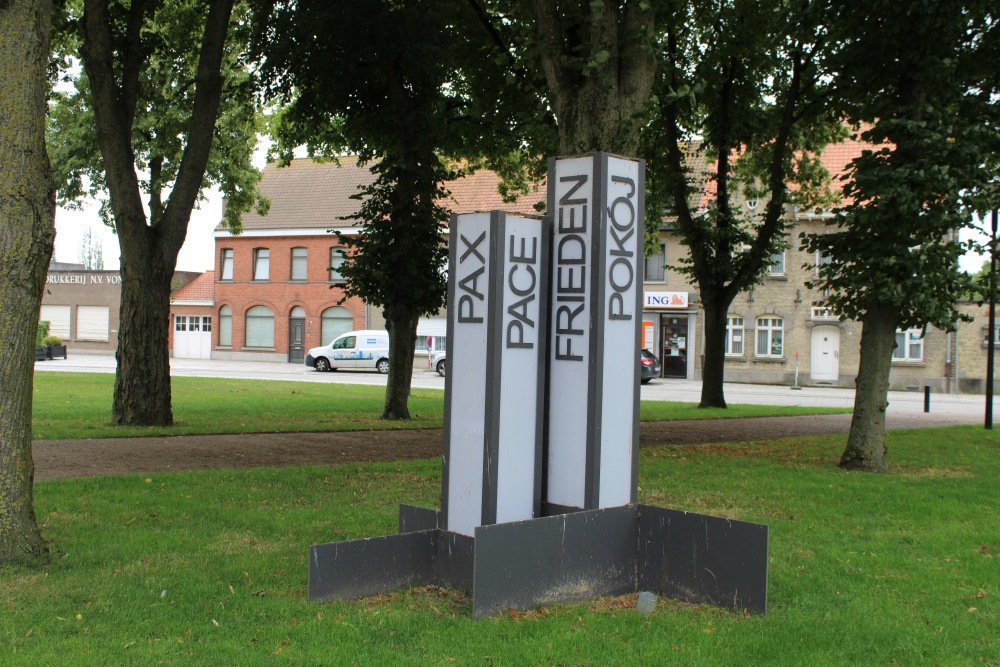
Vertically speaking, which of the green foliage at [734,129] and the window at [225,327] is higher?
the green foliage at [734,129]

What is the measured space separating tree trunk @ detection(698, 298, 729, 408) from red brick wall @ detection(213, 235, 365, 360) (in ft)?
91.0

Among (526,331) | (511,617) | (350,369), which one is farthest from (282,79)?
(350,369)

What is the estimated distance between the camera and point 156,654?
14.6 feet

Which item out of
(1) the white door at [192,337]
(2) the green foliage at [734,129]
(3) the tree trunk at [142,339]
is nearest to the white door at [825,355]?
(2) the green foliage at [734,129]

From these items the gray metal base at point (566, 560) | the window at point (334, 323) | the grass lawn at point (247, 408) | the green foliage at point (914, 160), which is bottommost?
the grass lawn at point (247, 408)

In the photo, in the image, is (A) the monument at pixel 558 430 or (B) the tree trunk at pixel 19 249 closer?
(A) the monument at pixel 558 430

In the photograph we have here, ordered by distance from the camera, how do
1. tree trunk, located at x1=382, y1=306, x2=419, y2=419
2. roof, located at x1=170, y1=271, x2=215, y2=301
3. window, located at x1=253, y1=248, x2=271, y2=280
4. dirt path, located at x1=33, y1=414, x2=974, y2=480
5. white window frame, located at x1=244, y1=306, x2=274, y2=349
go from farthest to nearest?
roof, located at x1=170, y1=271, x2=215, y2=301, window, located at x1=253, y1=248, x2=271, y2=280, white window frame, located at x1=244, y1=306, x2=274, y2=349, tree trunk, located at x1=382, y1=306, x2=419, y2=419, dirt path, located at x1=33, y1=414, x2=974, y2=480

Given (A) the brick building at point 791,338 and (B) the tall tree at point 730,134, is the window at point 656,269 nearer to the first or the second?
(A) the brick building at point 791,338

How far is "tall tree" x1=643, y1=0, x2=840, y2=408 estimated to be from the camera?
61.5 feet

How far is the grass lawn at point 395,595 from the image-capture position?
4.68 metres

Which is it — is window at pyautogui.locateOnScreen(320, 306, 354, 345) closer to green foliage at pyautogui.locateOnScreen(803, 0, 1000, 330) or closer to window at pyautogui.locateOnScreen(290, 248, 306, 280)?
window at pyautogui.locateOnScreen(290, 248, 306, 280)

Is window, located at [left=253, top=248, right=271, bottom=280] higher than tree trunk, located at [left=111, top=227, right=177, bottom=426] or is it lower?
higher

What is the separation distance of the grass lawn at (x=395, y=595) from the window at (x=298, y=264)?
4211 centimetres

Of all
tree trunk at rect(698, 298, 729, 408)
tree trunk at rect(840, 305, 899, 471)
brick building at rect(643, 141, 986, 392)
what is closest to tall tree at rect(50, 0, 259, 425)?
tree trunk at rect(840, 305, 899, 471)
